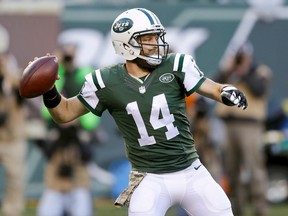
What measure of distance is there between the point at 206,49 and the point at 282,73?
91cm

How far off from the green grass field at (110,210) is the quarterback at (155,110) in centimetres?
443

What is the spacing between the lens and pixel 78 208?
8.75m

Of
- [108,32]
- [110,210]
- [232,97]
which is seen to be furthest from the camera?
[108,32]

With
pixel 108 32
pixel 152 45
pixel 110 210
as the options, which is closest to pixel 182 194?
pixel 152 45

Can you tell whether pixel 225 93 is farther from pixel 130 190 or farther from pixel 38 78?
pixel 38 78

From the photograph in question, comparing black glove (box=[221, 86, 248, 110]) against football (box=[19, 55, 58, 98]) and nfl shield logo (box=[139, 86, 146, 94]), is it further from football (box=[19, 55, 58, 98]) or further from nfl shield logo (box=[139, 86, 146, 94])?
football (box=[19, 55, 58, 98])

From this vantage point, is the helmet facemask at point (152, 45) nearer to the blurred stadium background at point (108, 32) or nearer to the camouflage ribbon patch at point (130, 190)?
the camouflage ribbon patch at point (130, 190)

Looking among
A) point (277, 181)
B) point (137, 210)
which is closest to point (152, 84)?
point (137, 210)

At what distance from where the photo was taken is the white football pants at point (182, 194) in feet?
18.5

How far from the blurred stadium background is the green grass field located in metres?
0.07

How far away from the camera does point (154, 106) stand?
5.70 meters

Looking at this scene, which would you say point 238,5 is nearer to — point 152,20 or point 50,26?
point 50,26

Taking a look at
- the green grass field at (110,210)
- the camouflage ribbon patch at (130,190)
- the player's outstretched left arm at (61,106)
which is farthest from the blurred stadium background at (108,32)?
the camouflage ribbon patch at (130,190)

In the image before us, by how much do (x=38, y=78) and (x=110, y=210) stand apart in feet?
16.6
